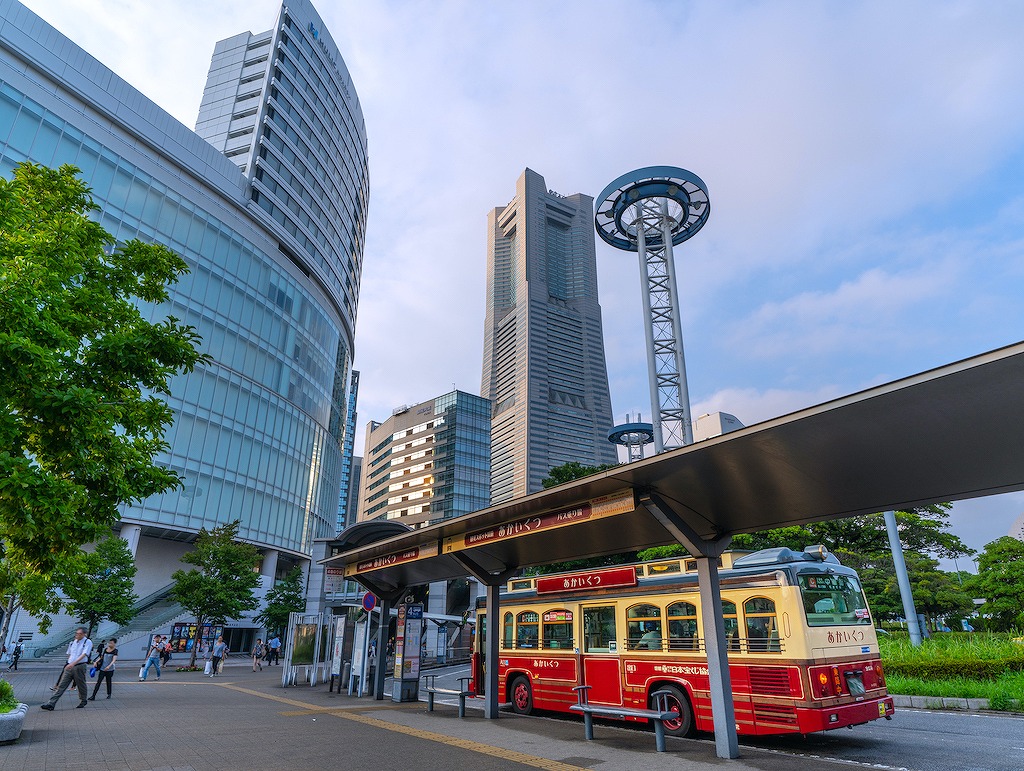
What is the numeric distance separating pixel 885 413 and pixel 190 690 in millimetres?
21384

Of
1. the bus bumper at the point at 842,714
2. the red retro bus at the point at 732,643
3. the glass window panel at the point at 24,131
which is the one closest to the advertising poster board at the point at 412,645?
the red retro bus at the point at 732,643

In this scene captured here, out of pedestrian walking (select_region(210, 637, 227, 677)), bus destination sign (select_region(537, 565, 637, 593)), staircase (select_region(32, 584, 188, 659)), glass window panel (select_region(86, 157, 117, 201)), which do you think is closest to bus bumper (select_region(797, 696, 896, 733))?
bus destination sign (select_region(537, 565, 637, 593))

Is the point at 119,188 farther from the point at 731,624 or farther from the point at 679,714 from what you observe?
the point at 731,624

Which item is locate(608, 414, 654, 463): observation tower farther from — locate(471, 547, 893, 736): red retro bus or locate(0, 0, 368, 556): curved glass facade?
locate(471, 547, 893, 736): red retro bus

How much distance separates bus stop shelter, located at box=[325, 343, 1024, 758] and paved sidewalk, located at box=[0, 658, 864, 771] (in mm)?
1621

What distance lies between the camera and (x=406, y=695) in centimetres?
1628

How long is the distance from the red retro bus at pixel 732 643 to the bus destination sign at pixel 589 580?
3cm

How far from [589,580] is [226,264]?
44607 mm

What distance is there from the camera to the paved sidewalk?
27.0ft

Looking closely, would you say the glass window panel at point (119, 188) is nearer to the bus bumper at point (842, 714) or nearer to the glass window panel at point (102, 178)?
the glass window panel at point (102, 178)

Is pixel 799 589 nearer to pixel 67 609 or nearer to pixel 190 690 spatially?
pixel 190 690

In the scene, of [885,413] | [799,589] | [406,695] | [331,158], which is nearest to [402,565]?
[406,695]

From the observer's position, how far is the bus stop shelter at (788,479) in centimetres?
573

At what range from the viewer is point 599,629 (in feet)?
40.6
